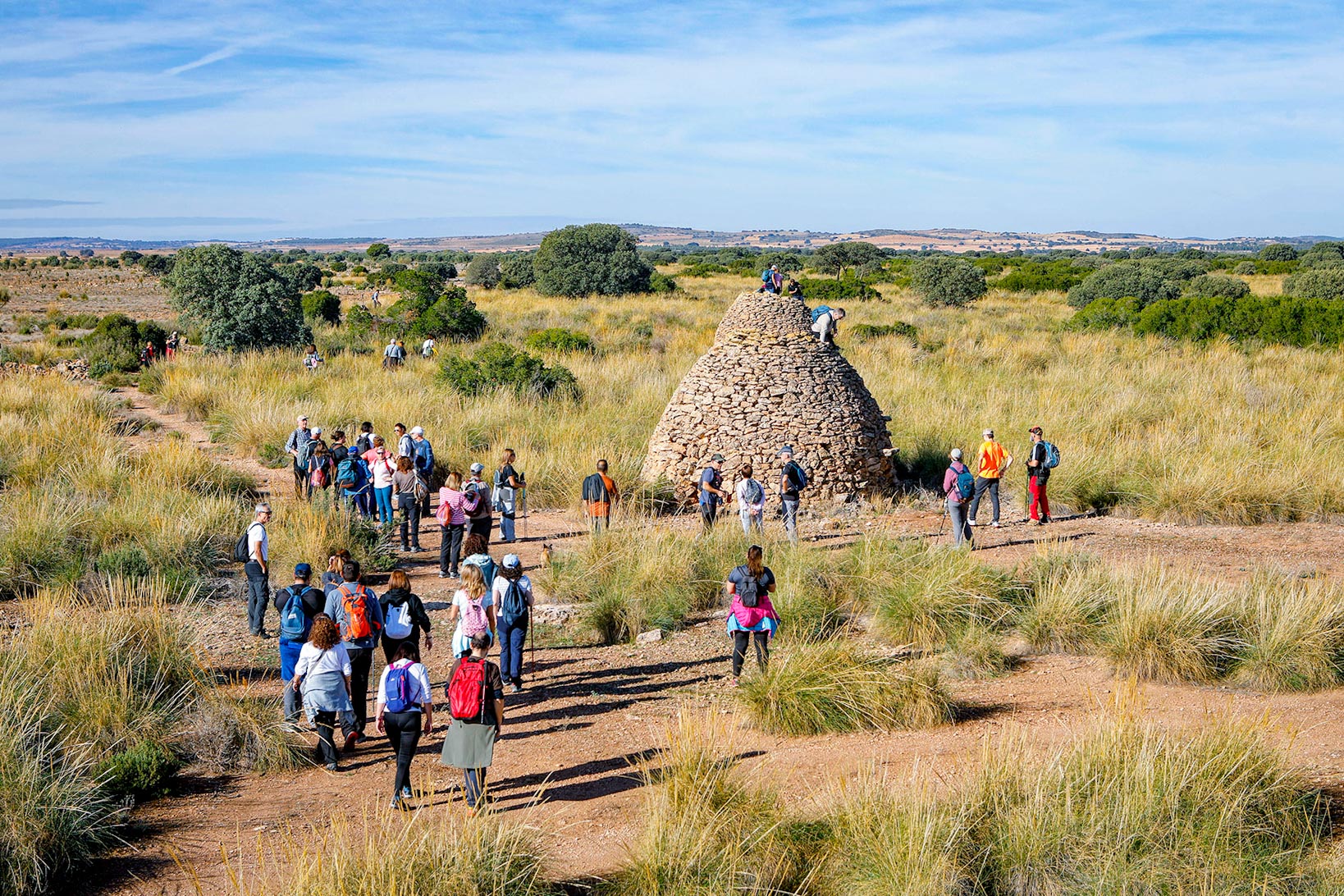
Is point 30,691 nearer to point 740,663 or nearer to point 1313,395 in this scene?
point 740,663

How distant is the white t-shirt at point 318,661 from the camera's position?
6590 mm

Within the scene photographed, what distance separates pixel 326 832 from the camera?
17.8ft

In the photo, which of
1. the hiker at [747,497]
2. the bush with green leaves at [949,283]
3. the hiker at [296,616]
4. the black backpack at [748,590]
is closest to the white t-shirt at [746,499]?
the hiker at [747,497]

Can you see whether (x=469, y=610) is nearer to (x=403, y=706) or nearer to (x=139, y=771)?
(x=403, y=706)

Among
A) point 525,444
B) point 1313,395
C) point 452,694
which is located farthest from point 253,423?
point 1313,395

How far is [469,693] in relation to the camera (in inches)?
225

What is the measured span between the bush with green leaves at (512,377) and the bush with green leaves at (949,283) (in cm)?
2419

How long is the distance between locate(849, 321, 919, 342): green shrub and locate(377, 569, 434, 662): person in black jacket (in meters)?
21.1

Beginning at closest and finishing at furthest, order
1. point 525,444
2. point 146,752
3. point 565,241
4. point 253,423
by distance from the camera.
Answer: point 146,752
point 525,444
point 253,423
point 565,241

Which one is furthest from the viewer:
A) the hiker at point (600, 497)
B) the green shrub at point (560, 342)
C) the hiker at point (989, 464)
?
the green shrub at point (560, 342)

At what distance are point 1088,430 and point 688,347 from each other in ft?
38.7

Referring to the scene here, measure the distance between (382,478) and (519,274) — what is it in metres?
40.3

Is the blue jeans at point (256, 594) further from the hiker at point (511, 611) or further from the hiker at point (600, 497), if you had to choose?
the hiker at point (600, 497)

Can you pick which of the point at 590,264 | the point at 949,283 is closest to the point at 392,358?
the point at 590,264
